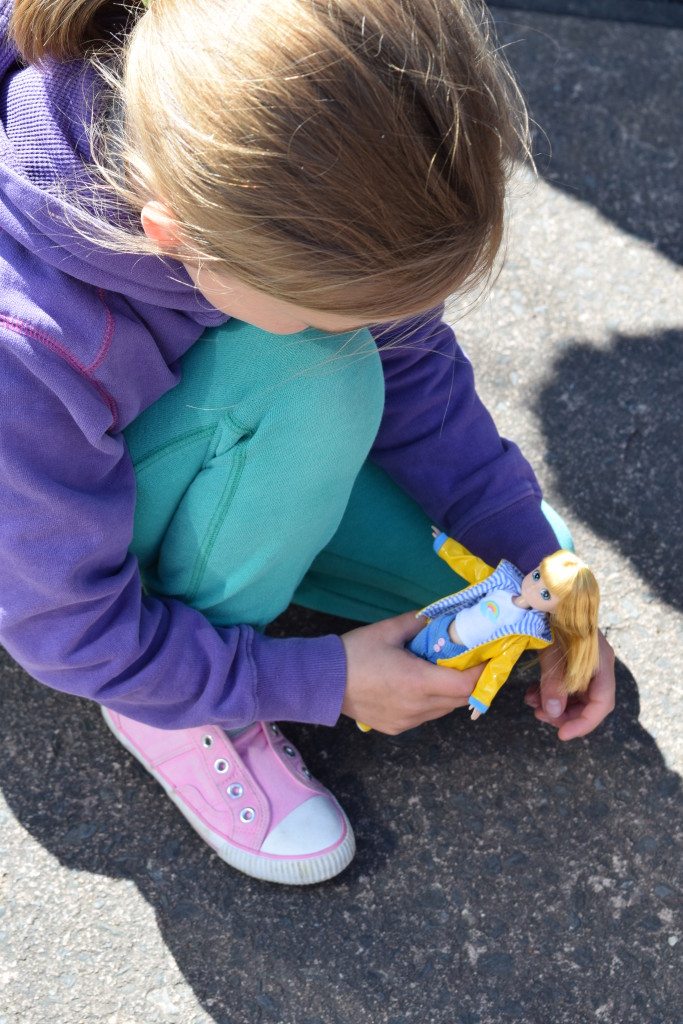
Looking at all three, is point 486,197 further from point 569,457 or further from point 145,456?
point 569,457

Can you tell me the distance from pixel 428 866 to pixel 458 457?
2.02 feet

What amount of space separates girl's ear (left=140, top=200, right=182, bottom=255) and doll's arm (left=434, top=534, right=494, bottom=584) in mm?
576

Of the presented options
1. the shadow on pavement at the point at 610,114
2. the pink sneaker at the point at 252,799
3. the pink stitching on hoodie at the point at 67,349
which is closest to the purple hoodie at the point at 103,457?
the pink stitching on hoodie at the point at 67,349

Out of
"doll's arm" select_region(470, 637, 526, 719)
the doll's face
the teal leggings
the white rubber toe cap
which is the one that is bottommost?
the white rubber toe cap

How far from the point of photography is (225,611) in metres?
1.42

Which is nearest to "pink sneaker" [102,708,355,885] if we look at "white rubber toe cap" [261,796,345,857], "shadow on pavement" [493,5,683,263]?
"white rubber toe cap" [261,796,345,857]

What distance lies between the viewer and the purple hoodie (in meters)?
1.06

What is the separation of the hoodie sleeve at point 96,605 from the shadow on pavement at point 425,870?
0.79 ft

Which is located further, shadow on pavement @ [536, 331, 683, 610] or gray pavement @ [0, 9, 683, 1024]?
shadow on pavement @ [536, 331, 683, 610]

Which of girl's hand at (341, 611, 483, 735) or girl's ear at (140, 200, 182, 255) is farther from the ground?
girl's ear at (140, 200, 182, 255)

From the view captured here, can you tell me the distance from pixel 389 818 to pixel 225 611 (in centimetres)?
41

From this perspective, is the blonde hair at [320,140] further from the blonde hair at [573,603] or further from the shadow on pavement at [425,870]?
the shadow on pavement at [425,870]

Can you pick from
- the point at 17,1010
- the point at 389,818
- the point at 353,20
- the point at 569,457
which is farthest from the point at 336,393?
the point at 17,1010

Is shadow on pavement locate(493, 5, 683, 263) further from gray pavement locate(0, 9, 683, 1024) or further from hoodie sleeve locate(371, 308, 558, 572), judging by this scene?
hoodie sleeve locate(371, 308, 558, 572)
